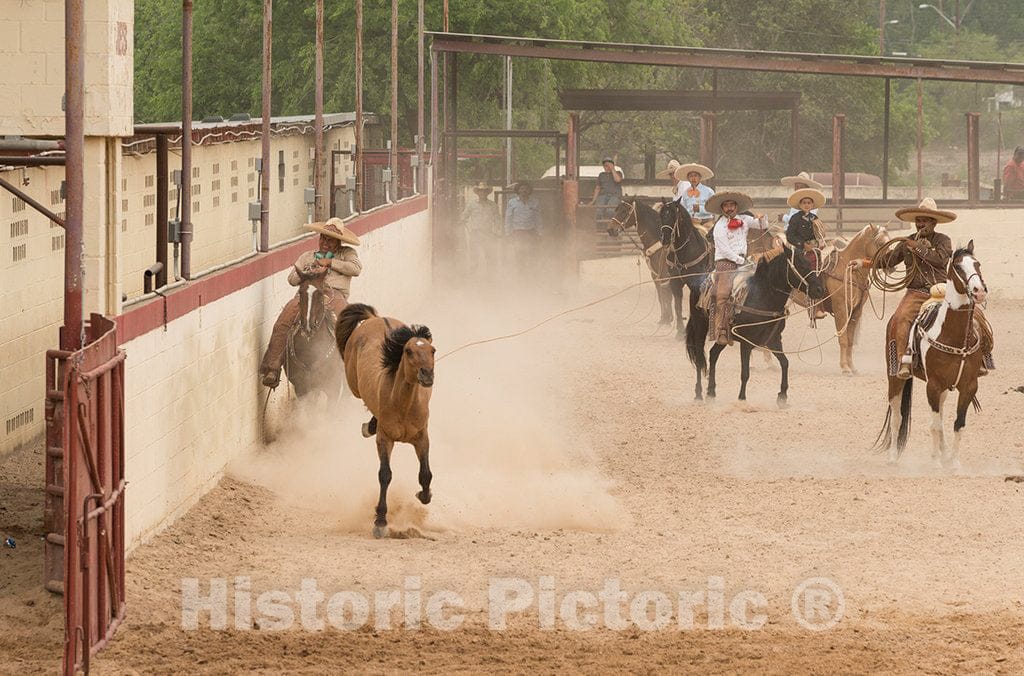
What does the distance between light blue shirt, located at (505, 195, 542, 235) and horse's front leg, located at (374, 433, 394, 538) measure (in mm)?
17569

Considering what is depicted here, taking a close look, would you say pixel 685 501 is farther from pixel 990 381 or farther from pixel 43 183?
pixel 990 381

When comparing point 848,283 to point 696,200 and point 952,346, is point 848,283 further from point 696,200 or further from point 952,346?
point 952,346

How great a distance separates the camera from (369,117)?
4344cm

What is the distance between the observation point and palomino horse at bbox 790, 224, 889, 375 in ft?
64.2

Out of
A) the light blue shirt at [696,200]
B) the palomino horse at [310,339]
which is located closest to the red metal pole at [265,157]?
the palomino horse at [310,339]

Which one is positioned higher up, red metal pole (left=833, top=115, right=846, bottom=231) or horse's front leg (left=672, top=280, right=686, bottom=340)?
red metal pole (left=833, top=115, right=846, bottom=231)

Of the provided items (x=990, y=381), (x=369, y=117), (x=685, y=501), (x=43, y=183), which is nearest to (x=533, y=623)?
(x=685, y=501)

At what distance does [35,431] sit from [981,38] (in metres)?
76.9

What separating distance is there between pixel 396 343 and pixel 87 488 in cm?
346

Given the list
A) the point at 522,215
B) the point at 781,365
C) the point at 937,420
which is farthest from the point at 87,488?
the point at 522,215

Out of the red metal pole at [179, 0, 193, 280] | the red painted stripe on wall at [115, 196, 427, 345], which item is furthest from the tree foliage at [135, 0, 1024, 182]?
the red metal pole at [179, 0, 193, 280]

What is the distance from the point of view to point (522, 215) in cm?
2930

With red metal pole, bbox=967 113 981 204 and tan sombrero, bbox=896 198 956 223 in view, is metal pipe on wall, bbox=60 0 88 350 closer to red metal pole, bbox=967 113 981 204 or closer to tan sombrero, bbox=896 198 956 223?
tan sombrero, bbox=896 198 956 223

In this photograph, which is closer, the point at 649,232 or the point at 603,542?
the point at 603,542
